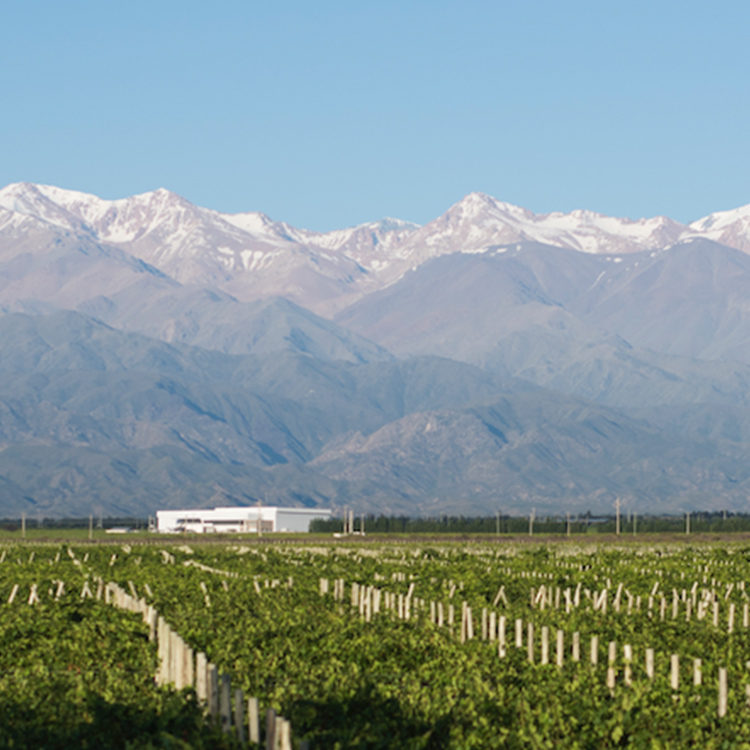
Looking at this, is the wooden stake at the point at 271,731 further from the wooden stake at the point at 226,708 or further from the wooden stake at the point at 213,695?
the wooden stake at the point at 213,695

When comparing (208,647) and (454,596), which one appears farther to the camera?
(454,596)

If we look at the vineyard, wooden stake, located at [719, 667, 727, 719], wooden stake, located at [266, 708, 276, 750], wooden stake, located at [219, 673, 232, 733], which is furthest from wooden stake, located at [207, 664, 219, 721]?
wooden stake, located at [719, 667, 727, 719]

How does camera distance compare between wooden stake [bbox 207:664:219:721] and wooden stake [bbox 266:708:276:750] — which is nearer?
wooden stake [bbox 266:708:276:750]

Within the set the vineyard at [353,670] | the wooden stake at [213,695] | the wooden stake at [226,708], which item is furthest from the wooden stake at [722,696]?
the wooden stake at [213,695]

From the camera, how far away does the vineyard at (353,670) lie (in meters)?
22.8

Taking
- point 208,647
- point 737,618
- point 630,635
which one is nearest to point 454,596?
point 737,618

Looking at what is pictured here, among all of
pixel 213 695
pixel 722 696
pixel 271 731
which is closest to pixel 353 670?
pixel 213 695

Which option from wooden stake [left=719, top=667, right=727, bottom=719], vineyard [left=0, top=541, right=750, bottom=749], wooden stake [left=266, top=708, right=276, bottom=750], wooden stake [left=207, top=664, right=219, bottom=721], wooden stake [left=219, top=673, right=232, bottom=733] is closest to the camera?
wooden stake [left=266, top=708, right=276, bottom=750]

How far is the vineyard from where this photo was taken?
899 inches

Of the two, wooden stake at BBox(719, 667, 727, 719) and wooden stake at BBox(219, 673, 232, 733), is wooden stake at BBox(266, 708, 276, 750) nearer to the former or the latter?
wooden stake at BBox(219, 673, 232, 733)

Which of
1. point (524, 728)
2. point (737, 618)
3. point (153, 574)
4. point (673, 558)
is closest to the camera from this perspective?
point (524, 728)

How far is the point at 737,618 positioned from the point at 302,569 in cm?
2811

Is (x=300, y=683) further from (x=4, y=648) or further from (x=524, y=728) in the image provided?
(x=4, y=648)

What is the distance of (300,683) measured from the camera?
27344mm
